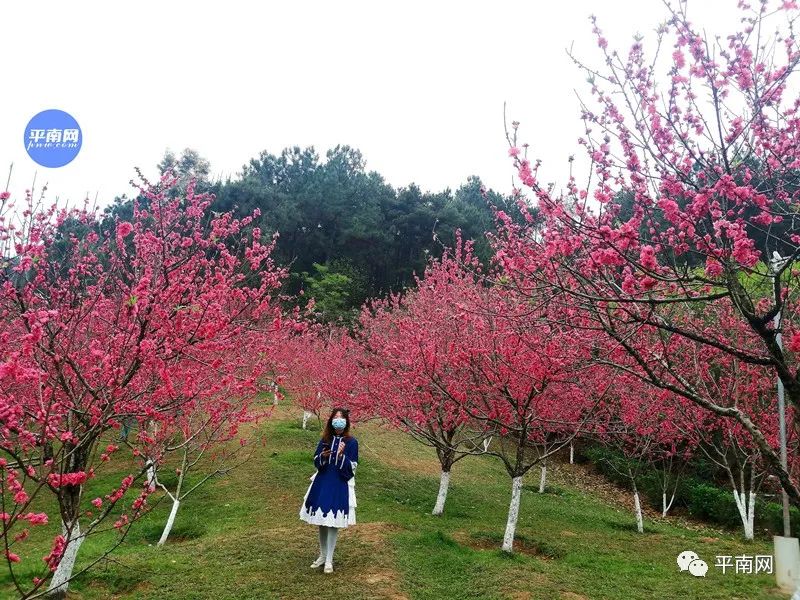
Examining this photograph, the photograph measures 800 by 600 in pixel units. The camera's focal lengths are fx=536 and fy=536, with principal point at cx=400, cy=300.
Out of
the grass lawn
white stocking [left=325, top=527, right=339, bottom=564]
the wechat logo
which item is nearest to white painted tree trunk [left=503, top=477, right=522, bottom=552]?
the grass lawn

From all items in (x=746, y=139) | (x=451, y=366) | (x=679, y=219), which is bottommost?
(x=451, y=366)

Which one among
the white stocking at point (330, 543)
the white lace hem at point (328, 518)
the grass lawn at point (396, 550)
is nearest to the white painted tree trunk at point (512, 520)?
the grass lawn at point (396, 550)

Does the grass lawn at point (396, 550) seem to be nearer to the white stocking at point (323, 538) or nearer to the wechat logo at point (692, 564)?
the wechat logo at point (692, 564)

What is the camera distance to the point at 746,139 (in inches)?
146

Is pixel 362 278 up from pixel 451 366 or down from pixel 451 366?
up

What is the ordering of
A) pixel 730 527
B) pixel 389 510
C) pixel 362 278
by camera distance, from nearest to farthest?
pixel 389 510
pixel 730 527
pixel 362 278

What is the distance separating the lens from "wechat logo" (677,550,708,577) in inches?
267

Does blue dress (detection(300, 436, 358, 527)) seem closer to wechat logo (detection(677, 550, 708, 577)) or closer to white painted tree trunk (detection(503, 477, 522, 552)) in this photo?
white painted tree trunk (detection(503, 477, 522, 552))

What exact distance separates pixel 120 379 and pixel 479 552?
510 cm

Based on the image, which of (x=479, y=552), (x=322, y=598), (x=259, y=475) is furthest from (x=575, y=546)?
(x=259, y=475)

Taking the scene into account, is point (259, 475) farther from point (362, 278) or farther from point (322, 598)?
point (362, 278)

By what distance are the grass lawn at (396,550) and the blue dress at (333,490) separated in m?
0.68

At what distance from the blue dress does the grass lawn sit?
679mm

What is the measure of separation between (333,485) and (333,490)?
52mm
